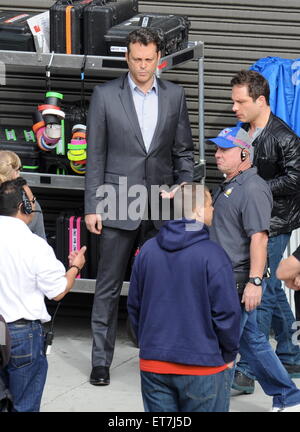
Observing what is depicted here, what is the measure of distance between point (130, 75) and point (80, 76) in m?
1.61

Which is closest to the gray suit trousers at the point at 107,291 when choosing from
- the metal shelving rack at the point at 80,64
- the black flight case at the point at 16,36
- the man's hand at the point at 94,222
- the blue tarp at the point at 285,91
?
the man's hand at the point at 94,222

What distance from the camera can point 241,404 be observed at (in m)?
7.19

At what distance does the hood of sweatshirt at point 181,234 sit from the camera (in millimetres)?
5168

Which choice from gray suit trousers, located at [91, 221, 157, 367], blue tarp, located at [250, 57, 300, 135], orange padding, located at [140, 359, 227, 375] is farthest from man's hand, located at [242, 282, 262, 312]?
blue tarp, located at [250, 57, 300, 135]

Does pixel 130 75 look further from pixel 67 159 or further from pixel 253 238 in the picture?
pixel 253 238

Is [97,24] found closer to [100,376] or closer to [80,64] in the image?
[80,64]

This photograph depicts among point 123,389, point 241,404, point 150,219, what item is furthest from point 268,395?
point 150,219

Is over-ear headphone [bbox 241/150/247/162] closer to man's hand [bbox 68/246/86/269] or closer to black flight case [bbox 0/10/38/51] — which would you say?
man's hand [bbox 68/246/86/269]

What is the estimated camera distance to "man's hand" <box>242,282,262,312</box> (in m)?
6.58

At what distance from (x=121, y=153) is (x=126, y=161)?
2.6 inches

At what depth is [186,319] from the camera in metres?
5.14

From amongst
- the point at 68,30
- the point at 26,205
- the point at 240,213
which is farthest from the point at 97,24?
the point at 26,205

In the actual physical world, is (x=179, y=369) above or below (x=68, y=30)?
below

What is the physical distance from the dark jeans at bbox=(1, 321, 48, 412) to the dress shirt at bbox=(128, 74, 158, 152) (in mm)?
2328
